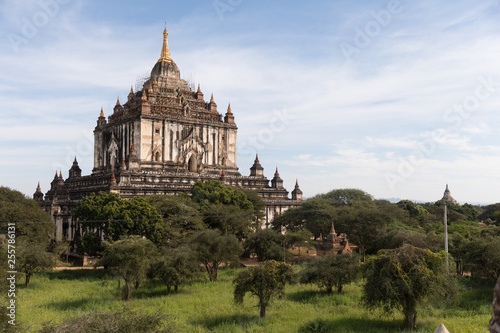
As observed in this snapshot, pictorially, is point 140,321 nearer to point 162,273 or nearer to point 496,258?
point 162,273

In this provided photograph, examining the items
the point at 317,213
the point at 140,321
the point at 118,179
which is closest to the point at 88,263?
the point at 118,179

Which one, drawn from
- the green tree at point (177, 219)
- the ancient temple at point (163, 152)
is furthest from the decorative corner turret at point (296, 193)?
the green tree at point (177, 219)

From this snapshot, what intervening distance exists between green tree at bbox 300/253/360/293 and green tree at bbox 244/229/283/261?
858 cm

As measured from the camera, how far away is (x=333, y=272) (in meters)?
30.8

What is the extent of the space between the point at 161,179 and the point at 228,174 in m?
11.7

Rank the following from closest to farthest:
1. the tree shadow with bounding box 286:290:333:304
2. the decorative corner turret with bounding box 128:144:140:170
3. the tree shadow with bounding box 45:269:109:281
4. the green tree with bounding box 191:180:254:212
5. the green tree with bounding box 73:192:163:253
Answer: the tree shadow with bounding box 286:290:333:304, the tree shadow with bounding box 45:269:109:281, the green tree with bounding box 73:192:163:253, the green tree with bounding box 191:180:254:212, the decorative corner turret with bounding box 128:144:140:170

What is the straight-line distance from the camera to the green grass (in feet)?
75.7

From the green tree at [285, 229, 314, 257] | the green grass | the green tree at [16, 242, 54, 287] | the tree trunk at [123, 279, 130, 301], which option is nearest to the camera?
the green grass

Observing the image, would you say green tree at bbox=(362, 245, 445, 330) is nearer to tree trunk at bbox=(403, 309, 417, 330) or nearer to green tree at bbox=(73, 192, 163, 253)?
tree trunk at bbox=(403, 309, 417, 330)

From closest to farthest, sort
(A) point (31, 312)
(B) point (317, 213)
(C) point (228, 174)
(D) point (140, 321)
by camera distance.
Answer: (D) point (140, 321) < (A) point (31, 312) < (B) point (317, 213) < (C) point (228, 174)

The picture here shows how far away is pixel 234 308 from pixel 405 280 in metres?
10.2

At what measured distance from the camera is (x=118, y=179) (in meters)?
53.3

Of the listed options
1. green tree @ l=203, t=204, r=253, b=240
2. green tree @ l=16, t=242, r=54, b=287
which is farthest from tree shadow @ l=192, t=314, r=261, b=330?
green tree @ l=203, t=204, r=253, b=240

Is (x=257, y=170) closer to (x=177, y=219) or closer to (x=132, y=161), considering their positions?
(x=132, y=161)
